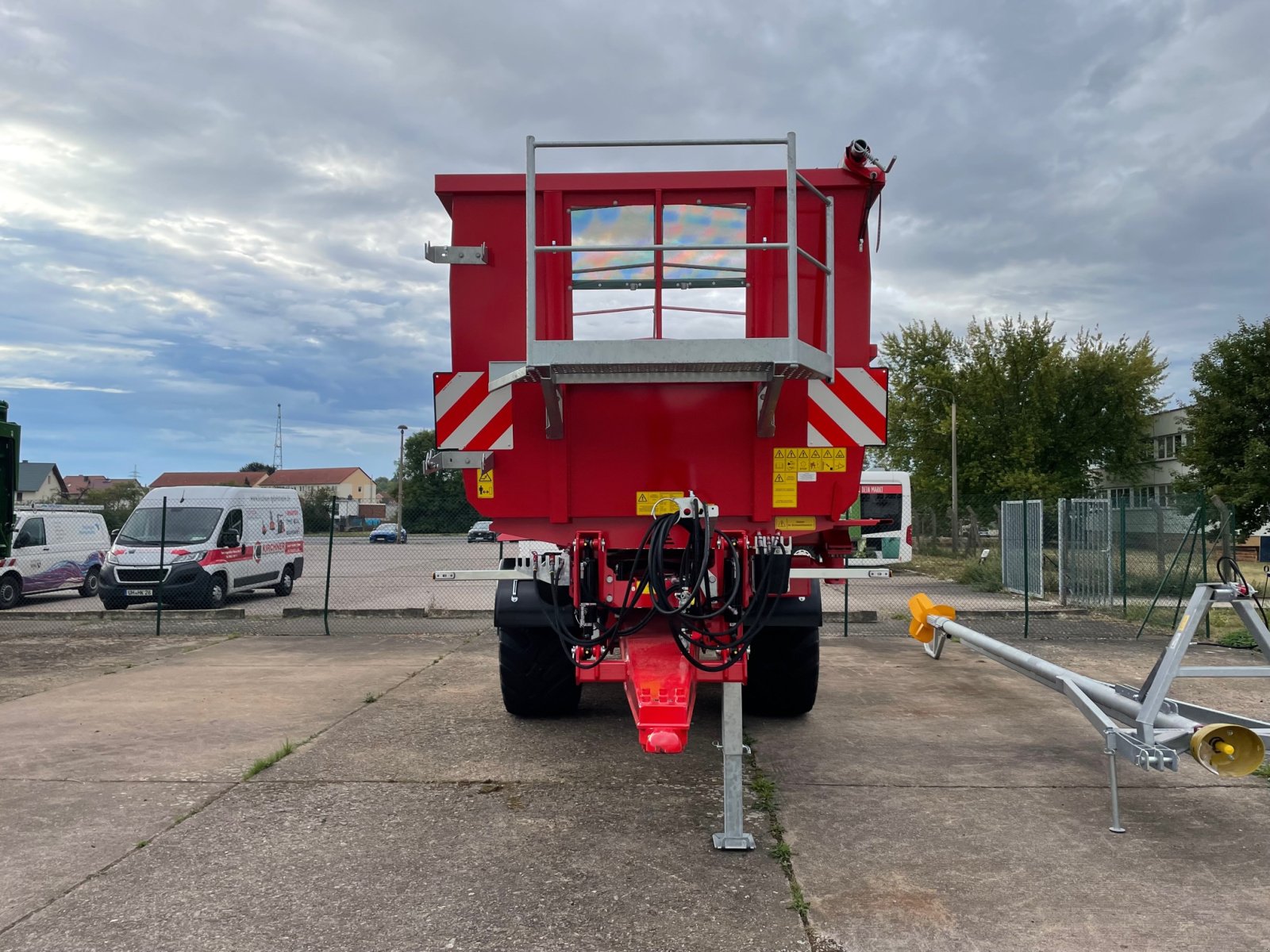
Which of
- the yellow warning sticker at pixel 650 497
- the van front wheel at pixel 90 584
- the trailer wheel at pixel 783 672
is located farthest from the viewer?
the van front wheel at pixel 90 584

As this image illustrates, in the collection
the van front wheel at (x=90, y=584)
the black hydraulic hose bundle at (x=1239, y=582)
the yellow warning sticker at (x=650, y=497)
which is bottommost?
the van front wheel at (x=90, y=584)

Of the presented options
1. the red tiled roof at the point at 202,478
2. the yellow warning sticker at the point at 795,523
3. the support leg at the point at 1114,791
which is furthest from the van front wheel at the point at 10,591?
the red tiled roof at the point at 202,478

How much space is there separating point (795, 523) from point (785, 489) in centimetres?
19

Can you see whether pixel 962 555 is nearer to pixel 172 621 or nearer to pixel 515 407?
pixel 172 621

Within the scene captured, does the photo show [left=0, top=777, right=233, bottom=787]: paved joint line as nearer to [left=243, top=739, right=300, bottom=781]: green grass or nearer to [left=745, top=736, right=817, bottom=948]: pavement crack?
[left=243, top=739, right=300, bottom=781]: green grass

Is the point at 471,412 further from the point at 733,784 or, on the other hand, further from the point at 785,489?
the point at 733,784

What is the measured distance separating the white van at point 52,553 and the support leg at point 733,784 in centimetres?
1536

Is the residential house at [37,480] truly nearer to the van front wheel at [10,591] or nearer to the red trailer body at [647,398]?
the van front wheel at [10,591]

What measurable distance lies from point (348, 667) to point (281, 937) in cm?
597

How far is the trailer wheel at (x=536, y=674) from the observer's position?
5.79m

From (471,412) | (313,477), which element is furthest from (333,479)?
(471,412)

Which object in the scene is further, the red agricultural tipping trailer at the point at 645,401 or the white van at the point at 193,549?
the white van at the point at 193,549

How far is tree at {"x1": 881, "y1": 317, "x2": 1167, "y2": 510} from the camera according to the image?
33.4 m

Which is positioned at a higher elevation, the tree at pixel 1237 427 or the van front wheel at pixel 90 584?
the tree at pixel 1237 427
